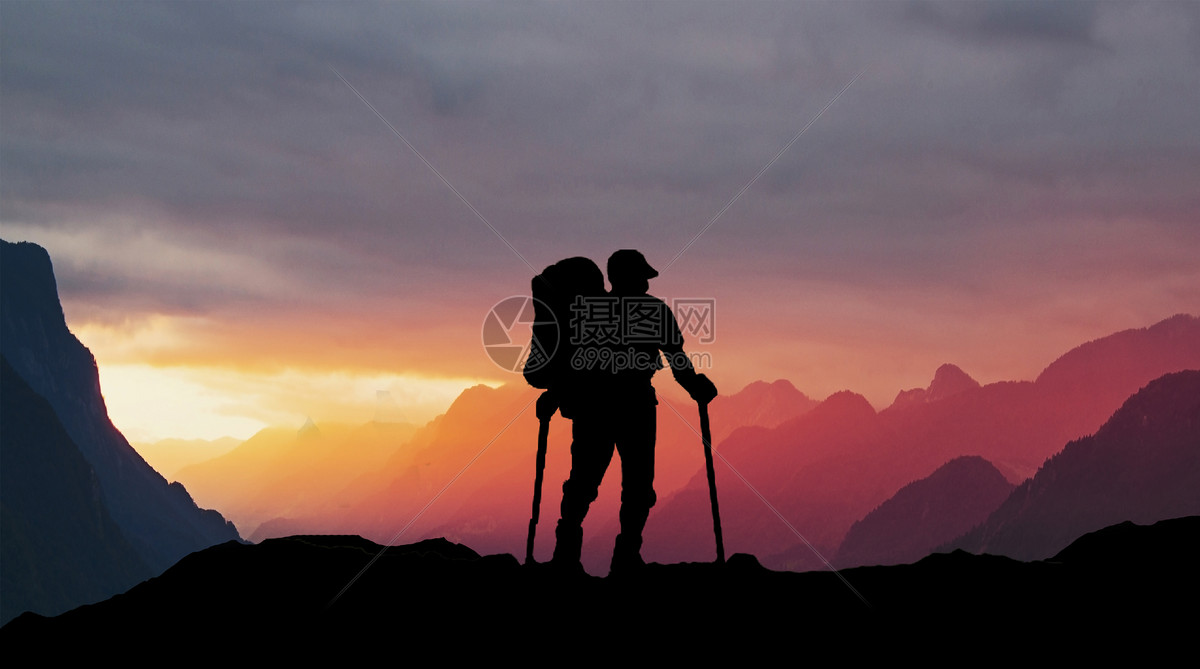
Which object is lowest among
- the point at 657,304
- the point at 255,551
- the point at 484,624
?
the point at 484,624

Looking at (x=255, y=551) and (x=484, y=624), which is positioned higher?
(x=255, y=551)

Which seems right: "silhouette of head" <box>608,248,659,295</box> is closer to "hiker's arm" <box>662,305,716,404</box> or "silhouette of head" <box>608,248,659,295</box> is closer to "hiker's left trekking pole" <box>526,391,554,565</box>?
"hiker's arm" <box>662,305,716,404</box>

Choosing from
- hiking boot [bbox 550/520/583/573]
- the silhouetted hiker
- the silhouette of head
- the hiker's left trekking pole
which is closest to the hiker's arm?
the silhouetted hiker

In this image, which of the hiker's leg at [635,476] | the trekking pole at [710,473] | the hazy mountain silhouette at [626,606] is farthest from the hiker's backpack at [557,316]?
the hazy mountain silhouette at [626,606]

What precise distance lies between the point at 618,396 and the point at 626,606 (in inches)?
113

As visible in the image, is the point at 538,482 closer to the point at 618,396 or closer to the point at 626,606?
the point at 618,396

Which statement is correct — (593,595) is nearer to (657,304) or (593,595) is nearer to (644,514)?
(644,514)

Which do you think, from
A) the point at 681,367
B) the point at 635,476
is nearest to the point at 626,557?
the point at 635,476

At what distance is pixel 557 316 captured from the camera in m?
12.5

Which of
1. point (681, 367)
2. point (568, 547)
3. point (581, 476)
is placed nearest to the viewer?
point (568, 547)

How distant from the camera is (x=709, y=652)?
9352 millimetres

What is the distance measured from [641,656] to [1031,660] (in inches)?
140

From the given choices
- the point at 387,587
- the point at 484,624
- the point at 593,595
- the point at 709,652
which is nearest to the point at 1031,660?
the point at 709,652

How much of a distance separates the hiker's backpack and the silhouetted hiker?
0.36 ft
